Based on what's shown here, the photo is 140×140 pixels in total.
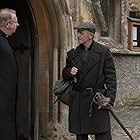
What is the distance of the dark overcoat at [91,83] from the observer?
4457 mm

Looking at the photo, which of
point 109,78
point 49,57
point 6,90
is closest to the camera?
point 6,90

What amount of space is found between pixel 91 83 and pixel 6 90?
3.63 ft

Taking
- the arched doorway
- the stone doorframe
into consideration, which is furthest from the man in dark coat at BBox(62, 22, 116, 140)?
the arched doorway

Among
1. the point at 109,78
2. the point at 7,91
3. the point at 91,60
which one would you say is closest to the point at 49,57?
the point at 91,60

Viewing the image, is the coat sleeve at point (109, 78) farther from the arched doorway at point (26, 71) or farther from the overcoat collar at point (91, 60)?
the arched doorway at point (26, 71)

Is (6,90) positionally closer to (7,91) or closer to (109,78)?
(7,91)

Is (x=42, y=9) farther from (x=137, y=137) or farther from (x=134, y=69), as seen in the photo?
(x=134, y=69)

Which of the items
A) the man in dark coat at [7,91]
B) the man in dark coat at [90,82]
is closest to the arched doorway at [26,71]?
the man in dark coat at [90,82]

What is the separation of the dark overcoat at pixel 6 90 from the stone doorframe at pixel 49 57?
2.49 meters

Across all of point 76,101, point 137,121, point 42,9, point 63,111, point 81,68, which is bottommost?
point 137,121

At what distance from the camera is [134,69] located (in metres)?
11.1

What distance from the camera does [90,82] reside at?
175 inches

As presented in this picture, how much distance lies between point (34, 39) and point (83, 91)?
1923mm

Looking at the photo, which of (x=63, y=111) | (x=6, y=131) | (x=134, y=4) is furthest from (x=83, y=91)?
(x=134, y=4)
